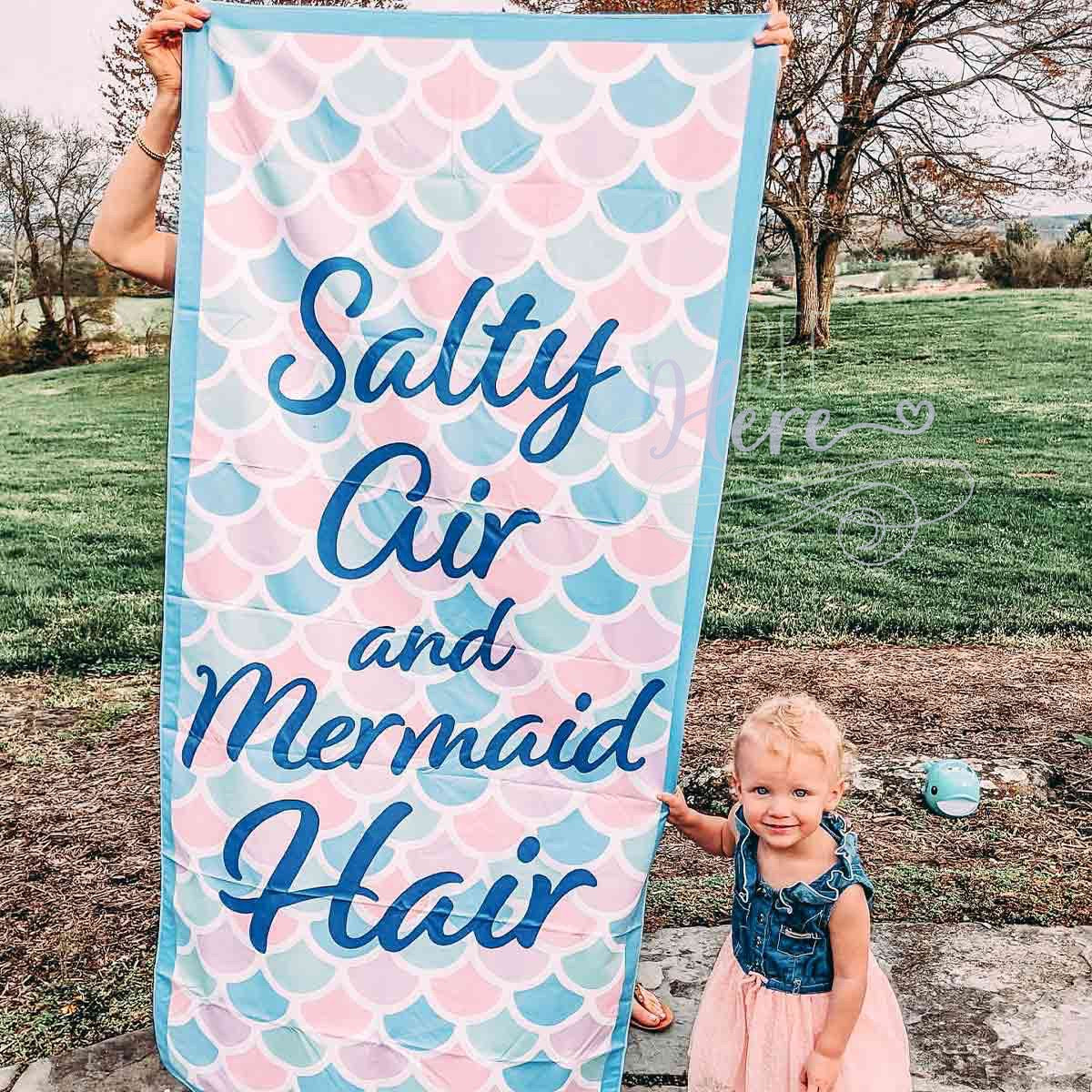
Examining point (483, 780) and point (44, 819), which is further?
point (44, 819)

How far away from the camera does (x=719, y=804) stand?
3.58 metres

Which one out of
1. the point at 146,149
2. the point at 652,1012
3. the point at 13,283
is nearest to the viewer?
the point at 146,149

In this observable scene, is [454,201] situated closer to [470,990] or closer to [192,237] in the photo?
[192,237]

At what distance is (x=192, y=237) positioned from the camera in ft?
6.25

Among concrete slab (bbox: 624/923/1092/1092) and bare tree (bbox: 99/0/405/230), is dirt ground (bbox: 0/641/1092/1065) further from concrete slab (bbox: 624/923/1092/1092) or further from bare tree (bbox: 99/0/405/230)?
bare tree (bbox: 99/0/405/230)

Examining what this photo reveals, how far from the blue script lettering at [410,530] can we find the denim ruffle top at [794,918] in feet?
2.05

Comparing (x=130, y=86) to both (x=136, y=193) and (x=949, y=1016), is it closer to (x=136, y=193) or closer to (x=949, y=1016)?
(x=136, y=193)

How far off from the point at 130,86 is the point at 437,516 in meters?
4.76

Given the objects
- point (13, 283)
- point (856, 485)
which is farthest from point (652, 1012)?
point (13, 283)

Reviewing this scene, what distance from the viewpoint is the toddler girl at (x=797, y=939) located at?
1746mm

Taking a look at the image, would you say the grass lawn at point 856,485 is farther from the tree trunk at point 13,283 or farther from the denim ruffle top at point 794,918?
the denim ruffle top at point 794,918

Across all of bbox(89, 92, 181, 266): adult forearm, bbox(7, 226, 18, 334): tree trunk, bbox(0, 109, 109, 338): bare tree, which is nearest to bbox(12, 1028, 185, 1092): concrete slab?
bbox(89, 92, 181, 266): adult forearm

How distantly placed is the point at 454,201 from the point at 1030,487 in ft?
16.8

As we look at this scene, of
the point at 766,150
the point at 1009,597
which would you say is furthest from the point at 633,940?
the point at 1009,597
